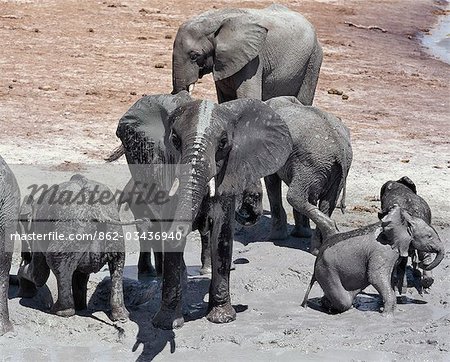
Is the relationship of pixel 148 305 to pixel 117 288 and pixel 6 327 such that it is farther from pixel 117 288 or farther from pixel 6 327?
pixel 6 327

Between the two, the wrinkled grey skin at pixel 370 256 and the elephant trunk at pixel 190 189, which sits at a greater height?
the elephant trunk at pixel 190 189

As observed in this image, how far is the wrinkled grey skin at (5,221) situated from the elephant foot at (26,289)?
632mm

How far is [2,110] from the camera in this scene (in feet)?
46.9

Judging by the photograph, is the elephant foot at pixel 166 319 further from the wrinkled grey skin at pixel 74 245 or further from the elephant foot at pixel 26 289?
the elephant foot at pixel 26 289

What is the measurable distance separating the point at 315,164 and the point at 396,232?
146cm

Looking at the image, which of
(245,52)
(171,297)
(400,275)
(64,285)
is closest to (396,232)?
(400,275)

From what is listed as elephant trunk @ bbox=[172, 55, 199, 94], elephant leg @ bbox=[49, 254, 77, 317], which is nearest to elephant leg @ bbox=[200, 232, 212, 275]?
elephant leg @ bbox=[49, 254, 77, 317]

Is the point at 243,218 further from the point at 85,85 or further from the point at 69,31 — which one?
the point at 69,31

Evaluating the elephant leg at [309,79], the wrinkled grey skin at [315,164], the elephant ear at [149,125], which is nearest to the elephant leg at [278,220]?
the wrinkled grey skin at [315,164]

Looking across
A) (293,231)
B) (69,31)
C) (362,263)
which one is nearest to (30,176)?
(293,231)

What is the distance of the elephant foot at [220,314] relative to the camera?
24.0 ft

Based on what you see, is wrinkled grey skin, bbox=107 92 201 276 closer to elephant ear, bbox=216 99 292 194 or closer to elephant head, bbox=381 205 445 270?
elephant ear, bbox=216 99 292 194

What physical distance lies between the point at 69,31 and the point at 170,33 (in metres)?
2.10

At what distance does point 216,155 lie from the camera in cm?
673
